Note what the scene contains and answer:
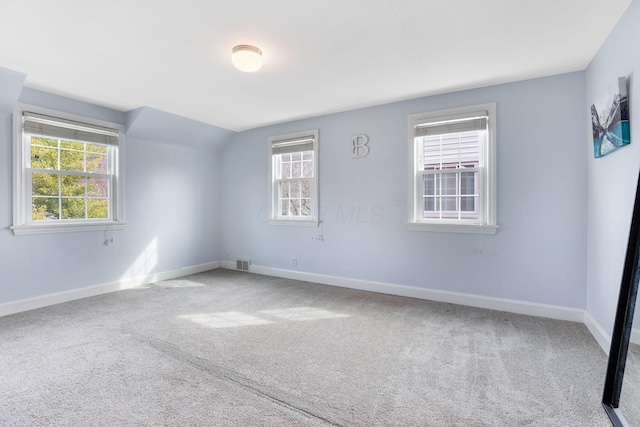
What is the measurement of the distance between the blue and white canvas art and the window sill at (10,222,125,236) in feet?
17.9

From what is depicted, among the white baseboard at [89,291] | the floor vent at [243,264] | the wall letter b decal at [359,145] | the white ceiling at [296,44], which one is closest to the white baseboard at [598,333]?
the white ceiling at [296,44]

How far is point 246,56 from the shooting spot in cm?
261

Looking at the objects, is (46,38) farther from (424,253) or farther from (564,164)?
(564,164)

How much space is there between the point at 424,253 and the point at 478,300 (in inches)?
30.9

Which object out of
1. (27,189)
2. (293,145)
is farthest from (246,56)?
(27,189)

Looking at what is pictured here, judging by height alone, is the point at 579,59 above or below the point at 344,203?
above

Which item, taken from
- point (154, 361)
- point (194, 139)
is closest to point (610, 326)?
point (154, 361)

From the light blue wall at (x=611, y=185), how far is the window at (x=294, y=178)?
10.5ft

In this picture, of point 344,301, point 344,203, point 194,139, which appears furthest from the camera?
point 194,139

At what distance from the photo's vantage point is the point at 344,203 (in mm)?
4531

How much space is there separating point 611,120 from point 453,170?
1535mm

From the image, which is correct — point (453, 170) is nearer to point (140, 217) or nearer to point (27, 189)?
point (140, 217)

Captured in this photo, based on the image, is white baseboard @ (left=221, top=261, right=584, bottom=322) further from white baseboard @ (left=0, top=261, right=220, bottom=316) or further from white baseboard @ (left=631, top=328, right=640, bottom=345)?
white baseboard @ (left=631, top=328, right=640, bottom=345)

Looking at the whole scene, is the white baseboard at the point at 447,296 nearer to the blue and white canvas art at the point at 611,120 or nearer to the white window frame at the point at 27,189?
the blue and white canvas art at the point at 611,120
